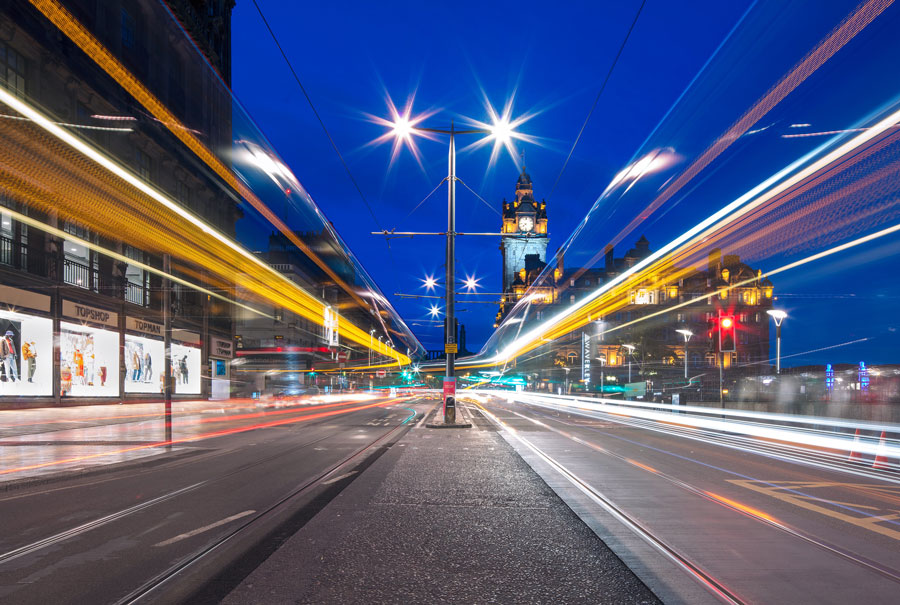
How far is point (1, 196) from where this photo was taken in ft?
72.1

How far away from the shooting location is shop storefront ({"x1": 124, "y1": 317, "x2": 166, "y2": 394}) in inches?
1214

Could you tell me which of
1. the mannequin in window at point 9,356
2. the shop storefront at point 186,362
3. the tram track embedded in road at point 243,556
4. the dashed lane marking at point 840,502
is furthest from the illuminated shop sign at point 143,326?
the dashed lane marking at point 840,502

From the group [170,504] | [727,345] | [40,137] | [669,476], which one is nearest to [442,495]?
[170,504]

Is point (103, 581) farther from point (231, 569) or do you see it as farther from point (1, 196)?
point (1, 196)

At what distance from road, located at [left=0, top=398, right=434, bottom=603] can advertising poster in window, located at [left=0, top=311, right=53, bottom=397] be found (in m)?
12.5

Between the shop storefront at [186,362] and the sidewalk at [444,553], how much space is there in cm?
3012

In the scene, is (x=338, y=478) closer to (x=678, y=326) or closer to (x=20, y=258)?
(x=20, y=258)

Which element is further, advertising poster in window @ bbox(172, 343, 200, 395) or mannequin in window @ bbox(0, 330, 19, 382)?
advertising poster in window @ bbox(172, 343, 200, 395)

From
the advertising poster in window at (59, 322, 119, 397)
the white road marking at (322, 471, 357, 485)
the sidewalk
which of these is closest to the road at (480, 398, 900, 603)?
the sidewalk

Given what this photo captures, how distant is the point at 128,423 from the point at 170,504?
17.0 m

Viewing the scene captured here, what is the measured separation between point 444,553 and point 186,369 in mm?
36250

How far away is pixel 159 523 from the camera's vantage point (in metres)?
7.34

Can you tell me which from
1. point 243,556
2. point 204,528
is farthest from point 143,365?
point 243,556

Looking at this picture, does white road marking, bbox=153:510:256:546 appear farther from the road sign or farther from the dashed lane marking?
the road sign
